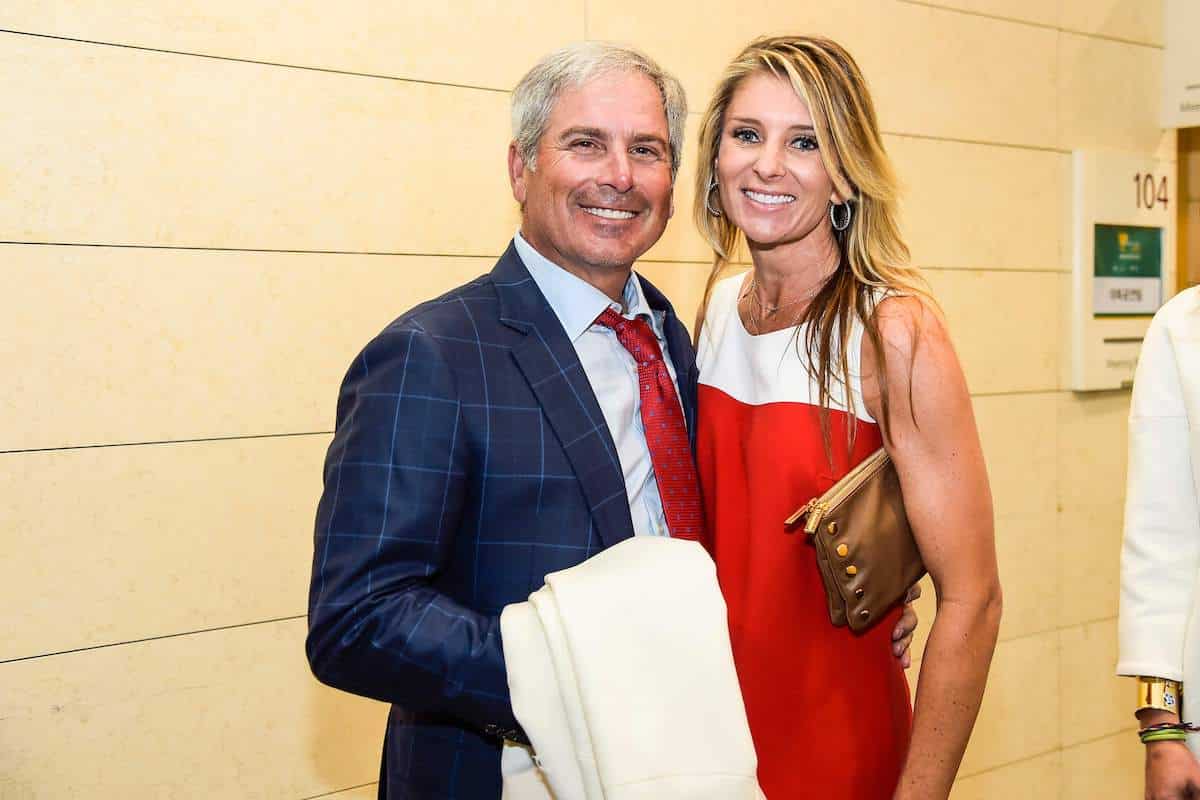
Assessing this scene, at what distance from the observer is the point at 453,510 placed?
138 centimetres

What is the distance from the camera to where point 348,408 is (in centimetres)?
Result: 143

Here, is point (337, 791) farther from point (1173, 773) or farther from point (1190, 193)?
point (1190, 193)

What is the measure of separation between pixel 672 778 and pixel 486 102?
1887mm

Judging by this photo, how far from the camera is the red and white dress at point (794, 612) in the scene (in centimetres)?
167

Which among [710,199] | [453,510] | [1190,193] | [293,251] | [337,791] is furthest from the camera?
[1190,193]

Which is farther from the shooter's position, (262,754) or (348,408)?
(262,754)

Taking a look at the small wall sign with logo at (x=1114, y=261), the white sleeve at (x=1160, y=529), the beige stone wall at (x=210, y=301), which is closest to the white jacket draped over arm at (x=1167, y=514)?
the white sleeve at (x=1160, y=529)

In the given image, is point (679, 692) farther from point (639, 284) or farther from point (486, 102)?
point (486, 102)

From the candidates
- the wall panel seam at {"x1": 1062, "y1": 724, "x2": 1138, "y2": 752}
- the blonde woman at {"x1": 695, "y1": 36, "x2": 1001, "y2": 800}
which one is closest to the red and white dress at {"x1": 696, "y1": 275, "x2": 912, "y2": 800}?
the blonde woman at {"x1": 695, "y1": 36, "x2": 1001, "y2": 800}

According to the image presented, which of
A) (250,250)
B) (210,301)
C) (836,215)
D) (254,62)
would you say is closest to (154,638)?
(210,301)

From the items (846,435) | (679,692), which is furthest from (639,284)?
(679,692)

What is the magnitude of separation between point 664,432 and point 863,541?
0.32m

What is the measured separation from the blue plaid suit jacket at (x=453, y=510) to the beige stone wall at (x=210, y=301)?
915 millimetres

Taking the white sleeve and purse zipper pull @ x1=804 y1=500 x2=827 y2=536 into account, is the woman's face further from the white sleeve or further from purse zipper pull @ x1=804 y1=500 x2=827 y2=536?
the white sleeve
